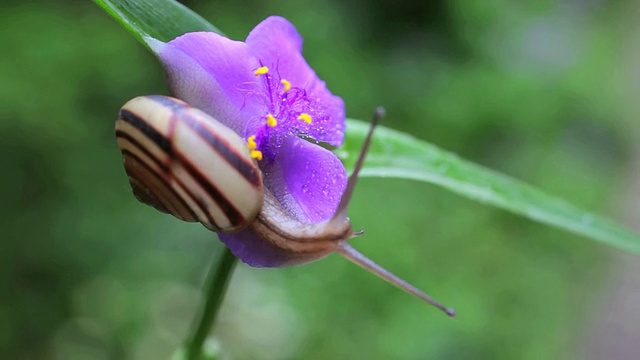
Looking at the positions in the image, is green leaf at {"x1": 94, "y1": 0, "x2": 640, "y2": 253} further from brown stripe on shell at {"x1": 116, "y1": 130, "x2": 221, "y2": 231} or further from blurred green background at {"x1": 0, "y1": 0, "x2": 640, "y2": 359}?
blurred green background at {"x1": 0, "y1": 0, "x2": 640, "y2": 359}

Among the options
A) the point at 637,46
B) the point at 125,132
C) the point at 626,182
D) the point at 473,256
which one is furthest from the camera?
the point at 637,46

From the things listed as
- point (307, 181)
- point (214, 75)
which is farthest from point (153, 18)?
point (307, 181)

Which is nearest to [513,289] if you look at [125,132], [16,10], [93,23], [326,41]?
[326,41]

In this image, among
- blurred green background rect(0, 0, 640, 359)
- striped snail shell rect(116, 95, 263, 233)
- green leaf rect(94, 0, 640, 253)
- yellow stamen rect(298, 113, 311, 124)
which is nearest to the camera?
striped snail shell rect(116, 95, 263, 233)

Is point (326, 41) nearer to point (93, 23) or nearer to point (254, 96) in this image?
point (93, 23)

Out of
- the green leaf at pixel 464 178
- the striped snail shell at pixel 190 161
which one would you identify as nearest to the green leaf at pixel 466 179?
the green leaf at pixel 464 178

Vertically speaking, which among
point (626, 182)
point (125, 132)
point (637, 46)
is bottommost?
point (626, 182)

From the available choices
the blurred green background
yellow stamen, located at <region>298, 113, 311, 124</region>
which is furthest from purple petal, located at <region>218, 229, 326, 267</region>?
the blurred green background
